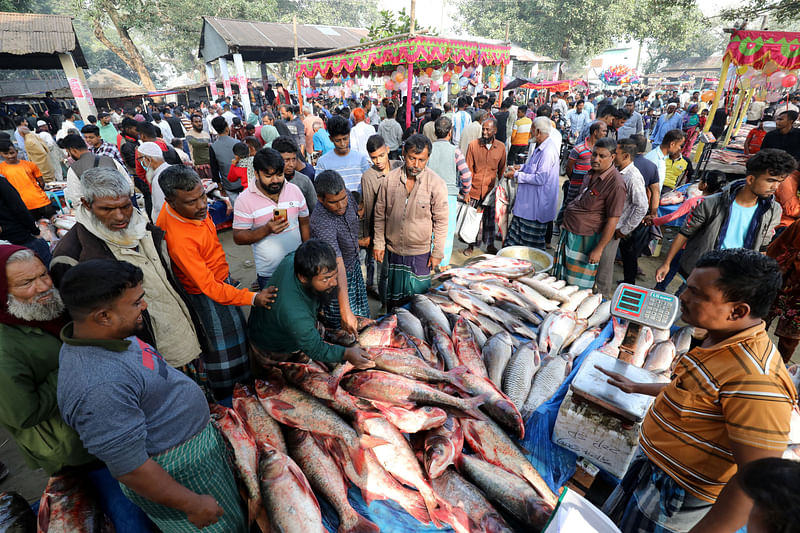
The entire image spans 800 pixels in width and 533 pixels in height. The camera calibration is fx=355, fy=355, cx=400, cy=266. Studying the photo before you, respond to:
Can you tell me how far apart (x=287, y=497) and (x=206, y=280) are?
148 centimetres

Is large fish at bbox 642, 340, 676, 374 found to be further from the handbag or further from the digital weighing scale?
the handbag

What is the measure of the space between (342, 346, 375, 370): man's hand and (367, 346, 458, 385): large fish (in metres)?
0.10

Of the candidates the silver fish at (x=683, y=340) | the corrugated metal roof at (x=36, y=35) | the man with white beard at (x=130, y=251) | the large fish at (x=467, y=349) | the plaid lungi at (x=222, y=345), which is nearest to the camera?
the man with white beard at (x=130, y=251)

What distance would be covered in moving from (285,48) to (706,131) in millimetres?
18230

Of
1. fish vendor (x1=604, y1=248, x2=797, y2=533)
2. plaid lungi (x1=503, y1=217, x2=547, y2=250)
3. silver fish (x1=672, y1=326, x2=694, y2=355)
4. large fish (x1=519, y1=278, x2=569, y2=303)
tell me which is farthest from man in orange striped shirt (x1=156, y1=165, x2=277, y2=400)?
plaid lungi (x1=503, y1=217, x2=547, y2=250)

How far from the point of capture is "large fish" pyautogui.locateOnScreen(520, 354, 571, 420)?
7.63ft

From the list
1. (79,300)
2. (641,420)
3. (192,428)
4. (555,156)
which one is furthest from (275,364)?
(555,156)

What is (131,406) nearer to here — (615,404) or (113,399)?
(113,399)

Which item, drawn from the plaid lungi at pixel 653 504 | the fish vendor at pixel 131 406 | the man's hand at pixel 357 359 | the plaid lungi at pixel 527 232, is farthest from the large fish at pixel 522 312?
the fish vendor at pixel 131 406

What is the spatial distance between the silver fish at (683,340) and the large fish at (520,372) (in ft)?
3.88

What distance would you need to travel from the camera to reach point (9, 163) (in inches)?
188

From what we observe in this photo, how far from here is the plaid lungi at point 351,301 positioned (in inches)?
135

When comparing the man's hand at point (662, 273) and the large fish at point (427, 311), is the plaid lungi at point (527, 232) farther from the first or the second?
the large fish at point (427, 311)

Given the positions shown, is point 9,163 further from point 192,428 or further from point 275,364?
point 192,428
